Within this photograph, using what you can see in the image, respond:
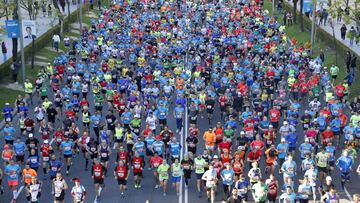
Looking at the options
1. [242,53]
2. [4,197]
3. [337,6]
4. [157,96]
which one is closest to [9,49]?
[242,53]

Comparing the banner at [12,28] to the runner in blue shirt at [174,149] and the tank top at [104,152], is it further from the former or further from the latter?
the runner in blue shirt at [174,149]

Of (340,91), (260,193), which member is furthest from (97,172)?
(340,91)

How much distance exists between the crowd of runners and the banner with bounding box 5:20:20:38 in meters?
2.89

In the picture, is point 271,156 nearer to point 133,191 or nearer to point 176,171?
point 176,171

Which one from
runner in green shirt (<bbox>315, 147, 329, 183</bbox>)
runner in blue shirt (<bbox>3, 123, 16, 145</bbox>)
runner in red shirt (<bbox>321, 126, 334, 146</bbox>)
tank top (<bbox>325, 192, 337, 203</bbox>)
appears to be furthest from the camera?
runner in blue shirt (<bbox>3, 123, 16, 145</bbox>)

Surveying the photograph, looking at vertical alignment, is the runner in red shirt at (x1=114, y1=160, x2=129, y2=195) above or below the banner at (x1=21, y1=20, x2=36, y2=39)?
below

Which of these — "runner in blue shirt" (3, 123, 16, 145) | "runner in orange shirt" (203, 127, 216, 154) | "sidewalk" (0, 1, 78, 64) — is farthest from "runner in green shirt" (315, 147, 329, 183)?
"sidewalk" (0, 1, 78, 64)

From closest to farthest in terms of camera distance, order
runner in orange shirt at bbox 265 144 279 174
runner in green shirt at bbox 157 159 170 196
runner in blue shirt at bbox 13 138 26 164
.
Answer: runner in green shirt at bbox 157 159 170 196 < runner in orange shirt at bbox 265 144 279 174 < runner in blue shirt at bbox 13 138 26 164

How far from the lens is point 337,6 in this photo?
3412cm

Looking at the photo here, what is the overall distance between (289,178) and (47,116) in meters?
12.0

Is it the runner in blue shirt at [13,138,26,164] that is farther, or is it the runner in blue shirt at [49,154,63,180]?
the runner in blue shirt at [13,138,26,164]

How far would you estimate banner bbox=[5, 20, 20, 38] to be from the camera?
33.7 meters

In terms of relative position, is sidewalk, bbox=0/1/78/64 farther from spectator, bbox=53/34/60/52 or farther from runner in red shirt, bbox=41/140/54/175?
runner in red shirt, bbox=41/140/54/175

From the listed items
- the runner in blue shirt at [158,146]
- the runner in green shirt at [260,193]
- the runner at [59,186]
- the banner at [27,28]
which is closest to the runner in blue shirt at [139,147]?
the runner in blue shirt at [158,146]
